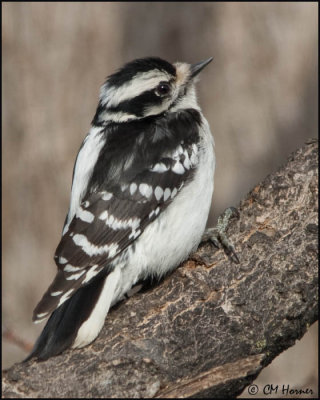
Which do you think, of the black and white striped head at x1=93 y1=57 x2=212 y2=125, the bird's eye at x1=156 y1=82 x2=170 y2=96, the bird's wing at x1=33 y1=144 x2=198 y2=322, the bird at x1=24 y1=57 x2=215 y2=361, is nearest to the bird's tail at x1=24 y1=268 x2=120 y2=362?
the bird at x1=24 y1=57 x2=215 y2=361

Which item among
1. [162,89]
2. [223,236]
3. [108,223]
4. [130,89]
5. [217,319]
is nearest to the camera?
[217,319]

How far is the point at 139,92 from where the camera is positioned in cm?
548

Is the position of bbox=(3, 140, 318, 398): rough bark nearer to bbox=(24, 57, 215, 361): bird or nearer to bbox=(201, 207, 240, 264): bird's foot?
bbox=(201, 207, 240, 264): bird's foot

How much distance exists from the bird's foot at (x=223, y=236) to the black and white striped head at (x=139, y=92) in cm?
99

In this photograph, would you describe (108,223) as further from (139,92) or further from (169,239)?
(139,92)

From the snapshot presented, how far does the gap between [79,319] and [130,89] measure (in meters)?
1.80

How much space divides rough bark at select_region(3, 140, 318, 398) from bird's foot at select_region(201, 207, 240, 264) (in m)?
0.04

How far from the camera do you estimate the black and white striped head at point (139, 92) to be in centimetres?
546

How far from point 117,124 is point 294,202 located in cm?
145

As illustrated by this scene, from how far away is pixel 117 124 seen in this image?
5.47 metres

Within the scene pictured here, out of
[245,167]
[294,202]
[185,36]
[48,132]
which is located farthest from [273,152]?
[294,202]

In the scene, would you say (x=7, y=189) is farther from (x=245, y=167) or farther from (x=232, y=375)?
(x=232, y=375)

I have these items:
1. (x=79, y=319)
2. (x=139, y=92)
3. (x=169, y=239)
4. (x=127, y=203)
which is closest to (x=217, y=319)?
(x=169, y=239)

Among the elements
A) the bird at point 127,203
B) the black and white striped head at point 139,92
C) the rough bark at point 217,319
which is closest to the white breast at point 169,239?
the bird at point 127,203
